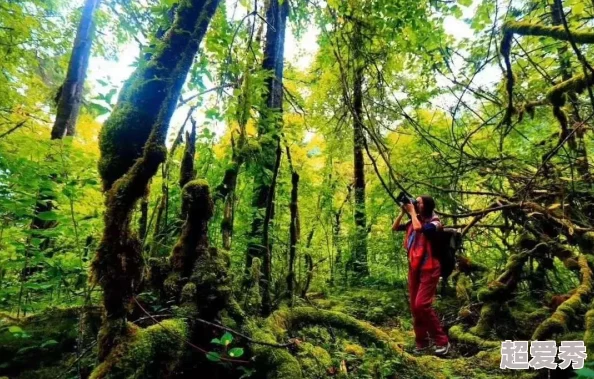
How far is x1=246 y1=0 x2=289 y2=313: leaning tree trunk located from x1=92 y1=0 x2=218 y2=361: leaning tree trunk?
1.93 m

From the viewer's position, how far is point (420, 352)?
5.49 meters

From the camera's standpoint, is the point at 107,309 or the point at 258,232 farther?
the point at 258,232

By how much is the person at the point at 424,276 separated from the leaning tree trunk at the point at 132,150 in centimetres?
410

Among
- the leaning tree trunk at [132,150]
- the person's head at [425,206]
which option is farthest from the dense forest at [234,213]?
the person's head at [425,206]

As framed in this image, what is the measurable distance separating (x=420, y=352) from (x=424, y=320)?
1.60 ft

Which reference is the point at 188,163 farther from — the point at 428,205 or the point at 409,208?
the point at 428,205

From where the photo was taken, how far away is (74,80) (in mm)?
8047

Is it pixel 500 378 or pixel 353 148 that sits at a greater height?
pixel 353 148

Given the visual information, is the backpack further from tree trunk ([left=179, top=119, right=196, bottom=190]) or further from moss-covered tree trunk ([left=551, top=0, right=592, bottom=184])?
tree trunk ([left=179, top=119, right=196, bottom=190])

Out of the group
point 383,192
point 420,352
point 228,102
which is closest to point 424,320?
point 420,352

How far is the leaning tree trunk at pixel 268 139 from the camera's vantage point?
15.9ft

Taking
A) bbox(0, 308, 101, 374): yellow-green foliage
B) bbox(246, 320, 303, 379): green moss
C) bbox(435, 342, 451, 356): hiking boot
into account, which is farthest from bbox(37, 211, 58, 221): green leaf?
bbox(435, 342, 451, 356): hiking boot

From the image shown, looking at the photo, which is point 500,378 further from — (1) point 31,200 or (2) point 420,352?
(1) point 31,200

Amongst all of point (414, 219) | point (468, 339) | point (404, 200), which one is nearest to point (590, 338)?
point (468, 339)
